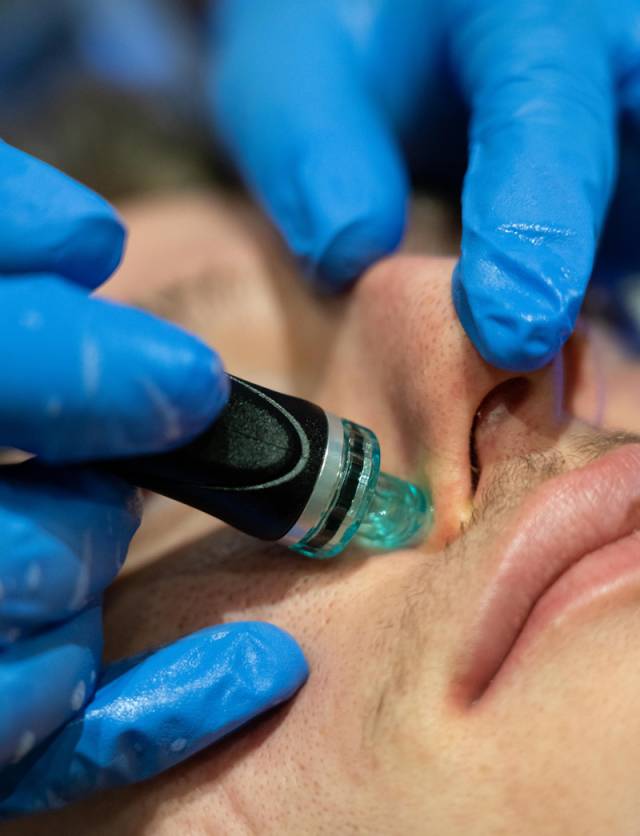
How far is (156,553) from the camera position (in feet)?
3.66

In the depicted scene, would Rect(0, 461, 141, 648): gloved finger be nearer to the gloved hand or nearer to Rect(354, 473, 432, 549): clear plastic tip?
Rect(354, 473, 432, 549): clear plastic tip

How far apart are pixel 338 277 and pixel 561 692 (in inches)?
26.3

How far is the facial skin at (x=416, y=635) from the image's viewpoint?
0.71 m

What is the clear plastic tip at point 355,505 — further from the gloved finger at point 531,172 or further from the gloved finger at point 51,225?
the gloved finger at point 51,225

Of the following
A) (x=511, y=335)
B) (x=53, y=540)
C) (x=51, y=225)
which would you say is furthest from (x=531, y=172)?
(x=53, y=540)

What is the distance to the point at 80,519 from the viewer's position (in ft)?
2.54

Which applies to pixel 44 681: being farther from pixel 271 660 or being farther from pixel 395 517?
pixel 395 517

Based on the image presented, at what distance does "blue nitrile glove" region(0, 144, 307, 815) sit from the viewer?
0.67 metres

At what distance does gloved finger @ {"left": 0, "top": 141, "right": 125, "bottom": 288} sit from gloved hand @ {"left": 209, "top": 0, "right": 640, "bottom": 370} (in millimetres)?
374

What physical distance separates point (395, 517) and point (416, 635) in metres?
0.15

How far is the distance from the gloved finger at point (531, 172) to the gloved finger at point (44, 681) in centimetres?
51

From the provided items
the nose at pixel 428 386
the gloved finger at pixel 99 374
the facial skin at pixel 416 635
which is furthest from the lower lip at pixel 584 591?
the gloved finger at pixel 99 374

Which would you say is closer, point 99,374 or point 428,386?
point 99,374

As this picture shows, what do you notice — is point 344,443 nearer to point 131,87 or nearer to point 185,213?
point 185,213
